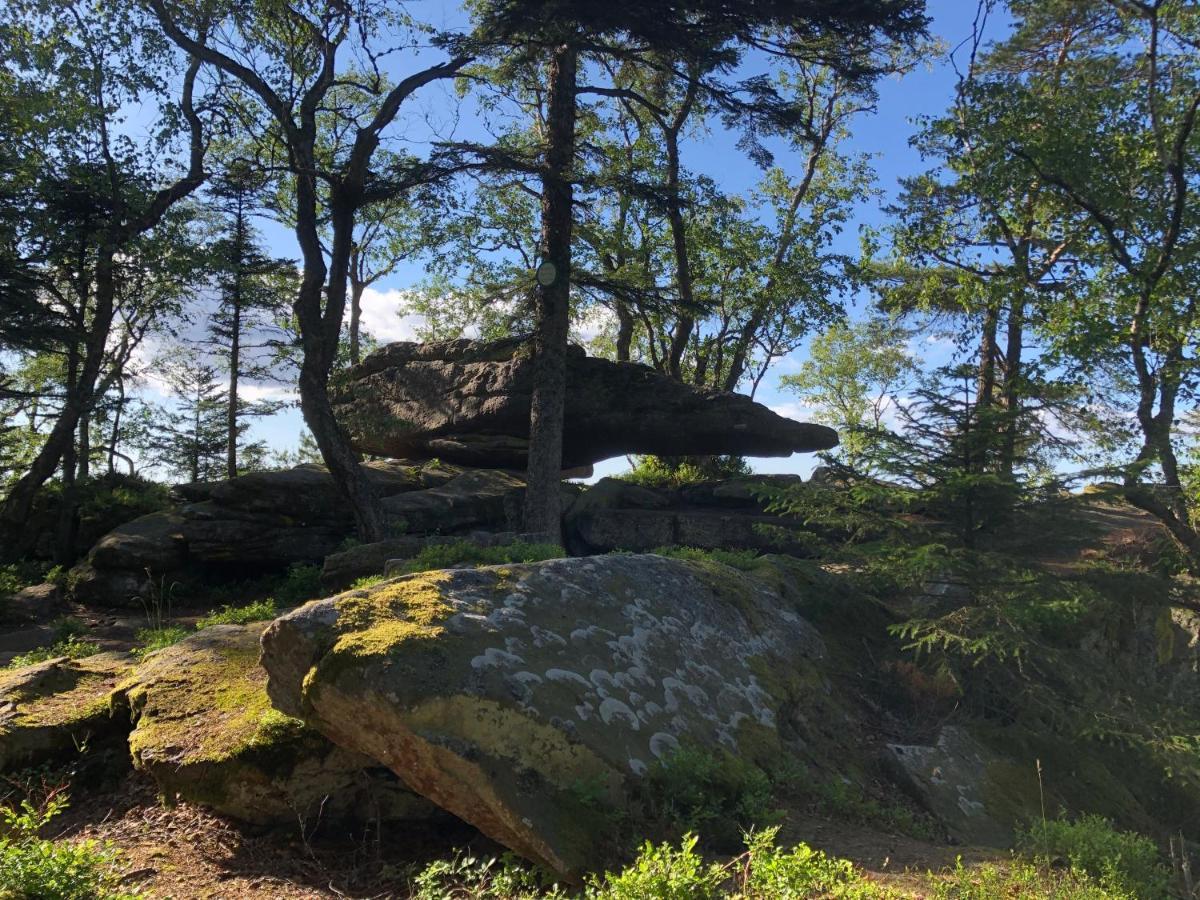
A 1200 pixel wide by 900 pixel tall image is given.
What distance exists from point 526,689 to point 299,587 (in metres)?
9.73

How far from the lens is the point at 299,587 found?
13430mm

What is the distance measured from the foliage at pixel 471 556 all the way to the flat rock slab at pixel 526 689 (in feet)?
9.65

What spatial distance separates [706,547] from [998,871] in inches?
432

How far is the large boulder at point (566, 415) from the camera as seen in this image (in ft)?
57.8

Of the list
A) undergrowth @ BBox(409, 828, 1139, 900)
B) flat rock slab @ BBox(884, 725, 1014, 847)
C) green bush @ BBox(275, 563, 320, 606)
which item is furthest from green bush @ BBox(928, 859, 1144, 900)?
green bush @ BBox(275, 563, 320, 606)

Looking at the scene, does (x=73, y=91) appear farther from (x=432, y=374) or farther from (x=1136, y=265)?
(x=1136, y=265)

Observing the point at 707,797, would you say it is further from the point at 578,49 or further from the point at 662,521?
the point at 578,49

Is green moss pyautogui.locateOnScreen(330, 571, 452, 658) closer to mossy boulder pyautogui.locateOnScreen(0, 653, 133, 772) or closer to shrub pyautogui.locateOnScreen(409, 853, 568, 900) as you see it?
shrub pyautogui.locateOnScreen(409, 853, 568, 900)

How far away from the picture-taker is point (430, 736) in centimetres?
445

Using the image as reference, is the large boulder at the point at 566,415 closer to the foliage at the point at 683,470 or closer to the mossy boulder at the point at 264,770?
the foliage at the point at 683,470

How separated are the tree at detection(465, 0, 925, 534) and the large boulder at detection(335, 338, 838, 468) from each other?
2.52 meters

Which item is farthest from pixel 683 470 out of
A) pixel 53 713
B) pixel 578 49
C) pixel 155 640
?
pixel 53 713

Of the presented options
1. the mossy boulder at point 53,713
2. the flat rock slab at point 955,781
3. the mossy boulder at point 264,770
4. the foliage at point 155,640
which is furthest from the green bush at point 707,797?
the foliage at point 155,640

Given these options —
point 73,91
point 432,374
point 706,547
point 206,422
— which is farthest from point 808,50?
point 206,422
